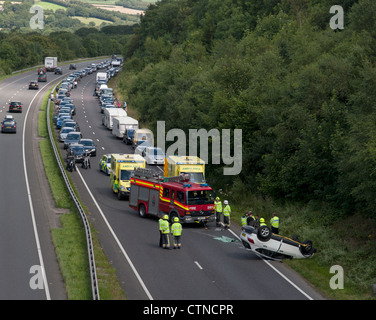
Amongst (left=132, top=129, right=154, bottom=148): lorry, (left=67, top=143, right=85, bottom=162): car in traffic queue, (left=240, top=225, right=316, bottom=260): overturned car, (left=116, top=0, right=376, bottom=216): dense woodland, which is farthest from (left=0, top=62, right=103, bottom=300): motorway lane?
(left=116, top=0, right=376, bottom=216): dense woodland

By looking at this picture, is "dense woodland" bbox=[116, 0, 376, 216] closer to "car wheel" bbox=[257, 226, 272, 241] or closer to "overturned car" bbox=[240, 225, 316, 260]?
"overturned car" bbox=[240, 225, 316, 260]

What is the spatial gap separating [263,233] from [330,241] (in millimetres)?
4184

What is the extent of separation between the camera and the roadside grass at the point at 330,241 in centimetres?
2648

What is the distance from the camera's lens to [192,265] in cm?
2856

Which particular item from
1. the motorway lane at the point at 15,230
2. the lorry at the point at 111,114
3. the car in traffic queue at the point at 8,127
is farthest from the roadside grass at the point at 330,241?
the lorry at the point at 111,114

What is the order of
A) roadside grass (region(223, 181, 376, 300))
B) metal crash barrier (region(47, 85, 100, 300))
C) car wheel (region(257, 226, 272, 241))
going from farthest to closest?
car wheel (region(257, 226, 272, 241)) → roadside grass (region(223, 181, 376, 300)) → metal crash barrier (region(47, 85, 100, 300))

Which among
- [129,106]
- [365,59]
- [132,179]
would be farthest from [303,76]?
[129,106]

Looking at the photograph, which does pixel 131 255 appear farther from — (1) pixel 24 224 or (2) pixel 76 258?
(1) pixel 24 224

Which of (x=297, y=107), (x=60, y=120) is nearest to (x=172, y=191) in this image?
(x=297, y=107)

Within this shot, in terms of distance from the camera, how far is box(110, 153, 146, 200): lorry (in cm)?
4338

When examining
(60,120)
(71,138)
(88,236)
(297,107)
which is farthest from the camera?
(60,120)

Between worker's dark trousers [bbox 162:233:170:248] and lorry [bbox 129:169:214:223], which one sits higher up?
lorry [bbox 129:169:214:223]

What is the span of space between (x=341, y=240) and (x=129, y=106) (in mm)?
71260

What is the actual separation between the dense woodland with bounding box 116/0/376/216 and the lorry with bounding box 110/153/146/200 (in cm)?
673
